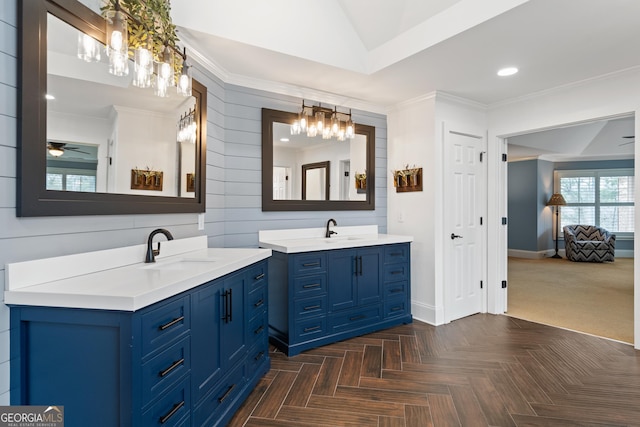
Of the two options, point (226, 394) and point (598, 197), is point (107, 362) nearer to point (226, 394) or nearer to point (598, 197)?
point (226, 394)

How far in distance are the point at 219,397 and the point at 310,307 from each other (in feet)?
3.93

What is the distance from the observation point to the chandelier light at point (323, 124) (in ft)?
11.2

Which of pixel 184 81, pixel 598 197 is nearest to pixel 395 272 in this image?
pixel 184 81

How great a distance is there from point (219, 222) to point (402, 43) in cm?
220

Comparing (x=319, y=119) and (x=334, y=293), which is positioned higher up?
(x=319, y=119)

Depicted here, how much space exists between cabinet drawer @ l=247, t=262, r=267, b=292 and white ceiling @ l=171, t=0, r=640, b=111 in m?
1.66

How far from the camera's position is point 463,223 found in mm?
3859

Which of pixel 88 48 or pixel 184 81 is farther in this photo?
pixel 184 81

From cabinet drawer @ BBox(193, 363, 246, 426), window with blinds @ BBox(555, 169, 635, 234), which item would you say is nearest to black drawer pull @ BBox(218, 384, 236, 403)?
cabinet drawer @ BBox(193, 363, 246, 426)

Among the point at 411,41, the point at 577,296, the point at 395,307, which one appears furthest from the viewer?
the point at 577,296

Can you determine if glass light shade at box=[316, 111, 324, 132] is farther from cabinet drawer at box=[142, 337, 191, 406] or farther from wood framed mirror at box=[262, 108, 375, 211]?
cabinet drawer at box=[142, 337, 191, 406]

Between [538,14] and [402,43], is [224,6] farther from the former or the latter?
[538,14]

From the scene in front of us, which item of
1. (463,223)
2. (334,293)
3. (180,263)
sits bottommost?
(334,293)

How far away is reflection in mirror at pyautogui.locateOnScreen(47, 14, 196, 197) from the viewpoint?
157 centimetres
